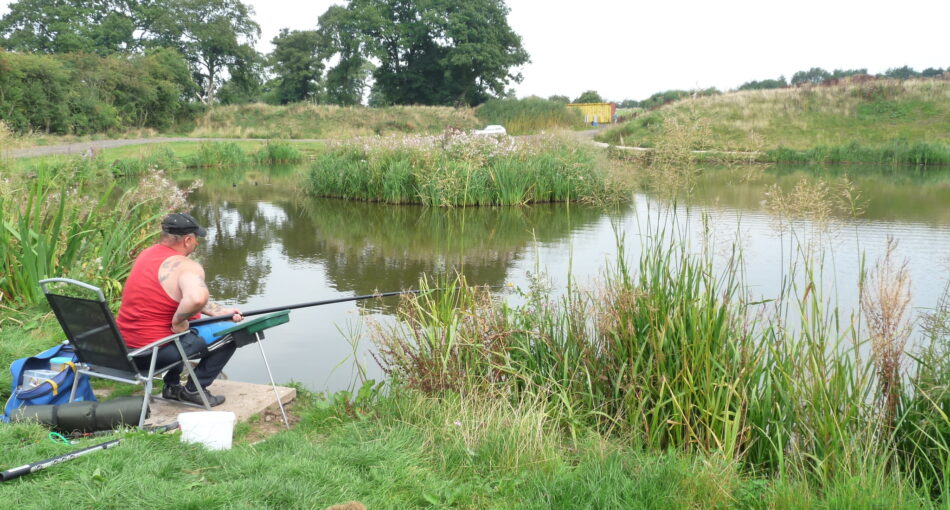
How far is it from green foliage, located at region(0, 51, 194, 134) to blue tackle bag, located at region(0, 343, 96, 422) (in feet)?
68.8

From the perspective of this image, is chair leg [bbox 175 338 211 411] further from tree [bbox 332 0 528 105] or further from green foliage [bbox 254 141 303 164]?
tree [bbox 332 0 528 105]

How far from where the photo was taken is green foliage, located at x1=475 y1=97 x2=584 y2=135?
40569 millimetres

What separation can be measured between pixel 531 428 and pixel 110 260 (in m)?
4.74

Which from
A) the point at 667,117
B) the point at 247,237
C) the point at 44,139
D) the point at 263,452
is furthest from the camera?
the point at 44,139

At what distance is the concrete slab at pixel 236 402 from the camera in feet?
13.4

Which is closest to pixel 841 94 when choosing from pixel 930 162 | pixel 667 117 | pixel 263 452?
pixel 930 162

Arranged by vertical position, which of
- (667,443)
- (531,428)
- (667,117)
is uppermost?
(667,117)

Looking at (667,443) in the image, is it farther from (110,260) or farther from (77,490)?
(110,260)

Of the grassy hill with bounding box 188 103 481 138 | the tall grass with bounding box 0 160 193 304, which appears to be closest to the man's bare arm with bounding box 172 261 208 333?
the tall grass with bounding box 0 160 193 304

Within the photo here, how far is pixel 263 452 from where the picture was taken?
340 cm

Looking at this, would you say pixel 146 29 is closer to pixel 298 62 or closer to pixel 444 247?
pixel 298 62

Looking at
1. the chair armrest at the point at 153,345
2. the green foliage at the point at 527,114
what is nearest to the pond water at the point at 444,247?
the chair armrest at the point at 153,345

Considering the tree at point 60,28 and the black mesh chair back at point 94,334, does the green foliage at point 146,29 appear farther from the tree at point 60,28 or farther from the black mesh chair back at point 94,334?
the black mesh chair back at point 94,334

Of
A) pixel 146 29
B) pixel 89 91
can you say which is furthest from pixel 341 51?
pixel 89 91
